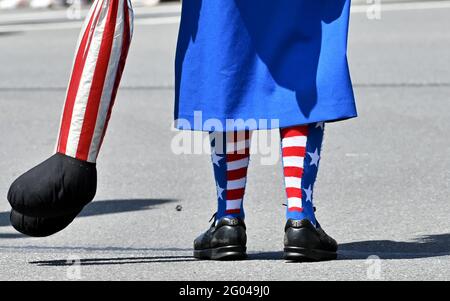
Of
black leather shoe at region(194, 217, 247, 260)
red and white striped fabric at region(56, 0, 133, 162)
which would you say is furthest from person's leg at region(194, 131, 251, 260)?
red and white striped fabric at region(56, 0, 133, 162)

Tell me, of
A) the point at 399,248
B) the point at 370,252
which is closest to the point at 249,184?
the point at 399,248

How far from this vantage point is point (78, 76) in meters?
4.51

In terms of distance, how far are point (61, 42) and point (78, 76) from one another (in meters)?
9.42

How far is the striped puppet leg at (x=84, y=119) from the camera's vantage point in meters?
4.48

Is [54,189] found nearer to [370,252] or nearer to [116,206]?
[370,252]

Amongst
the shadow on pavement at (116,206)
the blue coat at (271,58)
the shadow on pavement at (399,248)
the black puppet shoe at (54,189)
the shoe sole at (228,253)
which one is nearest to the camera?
the black puppet shoe at (54,189)

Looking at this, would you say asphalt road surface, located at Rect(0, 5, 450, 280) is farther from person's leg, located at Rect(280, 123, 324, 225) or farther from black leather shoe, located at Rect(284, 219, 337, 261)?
person's leg, located at Rect(280, 123, 324, 225)

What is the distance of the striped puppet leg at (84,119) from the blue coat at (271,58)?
33 centimetres

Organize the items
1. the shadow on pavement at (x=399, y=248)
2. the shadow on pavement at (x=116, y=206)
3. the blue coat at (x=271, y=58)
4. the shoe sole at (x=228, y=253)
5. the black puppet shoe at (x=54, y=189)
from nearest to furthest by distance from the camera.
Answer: the black puppet shoe at (x=54, y=189) < the blue coat at (x=271, y=58) < the shoe sole at (x=228, y=253) < the shadow on pavement at (x=399, y=248) < the shadow on pavement at (x=116, y=206)

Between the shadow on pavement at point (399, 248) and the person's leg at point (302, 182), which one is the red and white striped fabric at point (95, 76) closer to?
the person's leg at point (302, 182)

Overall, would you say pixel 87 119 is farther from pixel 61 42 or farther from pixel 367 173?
pixel 61 42

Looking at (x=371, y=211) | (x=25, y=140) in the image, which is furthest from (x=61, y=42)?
(x=371, y=211)

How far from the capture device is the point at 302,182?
187 inches

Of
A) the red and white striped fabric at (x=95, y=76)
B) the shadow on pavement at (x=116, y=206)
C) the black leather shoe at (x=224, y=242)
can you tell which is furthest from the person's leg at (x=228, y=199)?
the shadow on pavement at (x=116, y=206)
